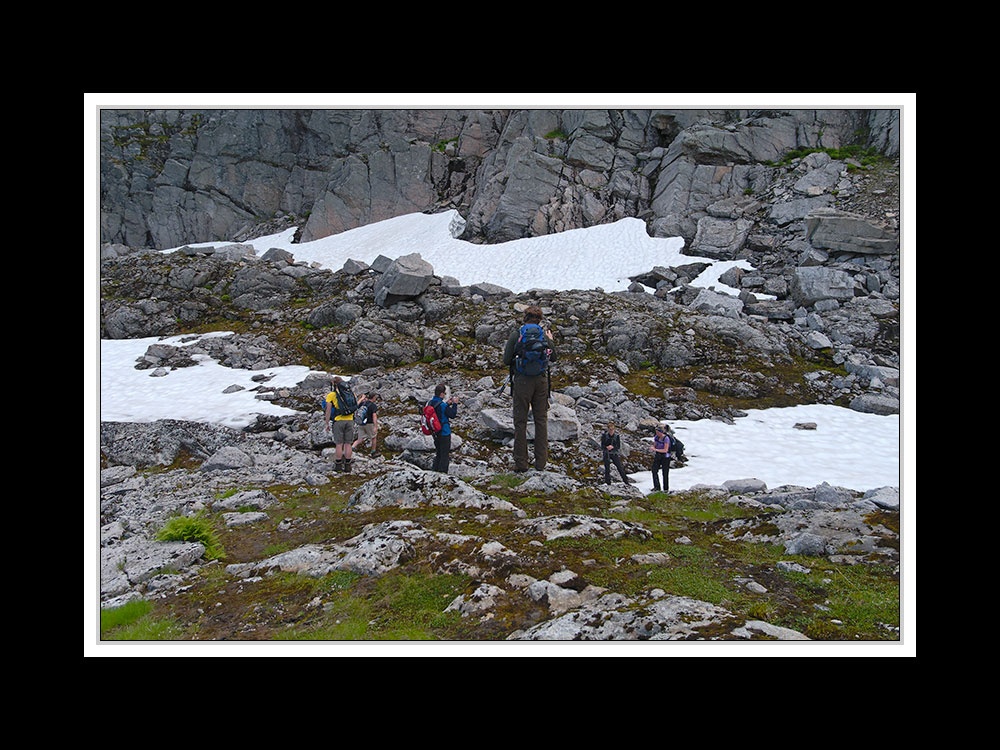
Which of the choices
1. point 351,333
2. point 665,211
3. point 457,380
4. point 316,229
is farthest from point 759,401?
point 316,229

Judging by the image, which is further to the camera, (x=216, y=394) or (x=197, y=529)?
(x=216, y=394)

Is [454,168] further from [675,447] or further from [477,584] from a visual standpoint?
[477,584]

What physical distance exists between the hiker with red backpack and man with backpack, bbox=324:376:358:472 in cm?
192

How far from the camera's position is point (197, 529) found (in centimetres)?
688

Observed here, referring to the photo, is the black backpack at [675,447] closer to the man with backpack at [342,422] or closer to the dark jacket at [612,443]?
the dark jacket at [612,443]

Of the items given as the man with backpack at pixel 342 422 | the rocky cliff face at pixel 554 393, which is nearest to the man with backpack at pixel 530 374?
the rocky cliff face at pixel 554 393

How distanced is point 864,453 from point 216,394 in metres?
19.9

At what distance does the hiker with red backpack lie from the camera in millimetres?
10875

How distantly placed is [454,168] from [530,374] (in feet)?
191

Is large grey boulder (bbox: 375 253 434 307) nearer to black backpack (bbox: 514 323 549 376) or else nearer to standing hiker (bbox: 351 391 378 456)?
standing hiker (bbox: 351 391 378 456)

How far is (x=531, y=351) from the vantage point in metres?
10.0

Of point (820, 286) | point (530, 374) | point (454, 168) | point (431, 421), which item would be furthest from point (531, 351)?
point (454, 168)

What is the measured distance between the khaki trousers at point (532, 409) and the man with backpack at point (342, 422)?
12.5 ft

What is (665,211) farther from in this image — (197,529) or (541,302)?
(197,529)
